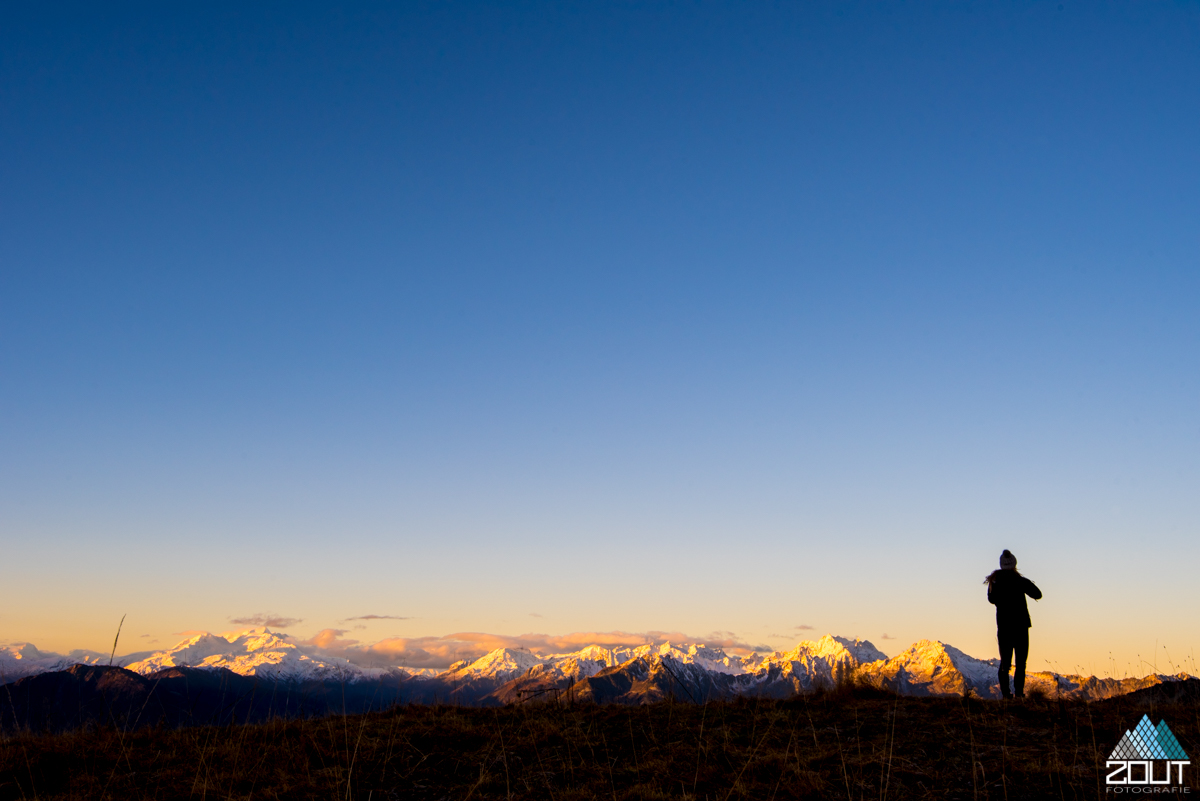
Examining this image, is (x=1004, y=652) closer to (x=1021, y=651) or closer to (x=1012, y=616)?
(x=1021, y=651)

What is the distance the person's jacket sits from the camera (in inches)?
492

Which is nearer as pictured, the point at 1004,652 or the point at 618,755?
the point at 618,755

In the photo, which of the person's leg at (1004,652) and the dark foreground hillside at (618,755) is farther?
the person's leg at (1004,652)

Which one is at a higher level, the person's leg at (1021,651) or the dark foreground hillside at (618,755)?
the person's leg at (1021,651)

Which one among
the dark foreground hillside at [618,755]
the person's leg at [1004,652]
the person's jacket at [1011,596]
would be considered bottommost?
the dark foreground hillside at [618,755]

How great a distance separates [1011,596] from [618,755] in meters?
8.45

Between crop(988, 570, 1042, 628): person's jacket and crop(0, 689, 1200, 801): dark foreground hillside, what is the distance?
2.13 m

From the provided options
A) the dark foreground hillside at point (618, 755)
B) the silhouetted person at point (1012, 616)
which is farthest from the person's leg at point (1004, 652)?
the dark foreground hillside at point (618, 755)

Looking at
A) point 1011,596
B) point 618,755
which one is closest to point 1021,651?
point 1011,596

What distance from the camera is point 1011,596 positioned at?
12.6 meters

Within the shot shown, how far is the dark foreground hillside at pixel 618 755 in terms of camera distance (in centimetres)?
670

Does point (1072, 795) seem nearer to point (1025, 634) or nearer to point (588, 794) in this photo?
point (588, 794)

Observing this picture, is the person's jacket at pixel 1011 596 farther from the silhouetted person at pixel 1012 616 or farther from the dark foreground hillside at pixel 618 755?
the dark foreground hillside at pixel 618 755

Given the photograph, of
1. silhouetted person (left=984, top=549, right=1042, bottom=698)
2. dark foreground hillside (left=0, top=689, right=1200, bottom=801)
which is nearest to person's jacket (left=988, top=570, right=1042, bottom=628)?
silhouetted person (left=984, top=549, right=1042, bottom=698)
